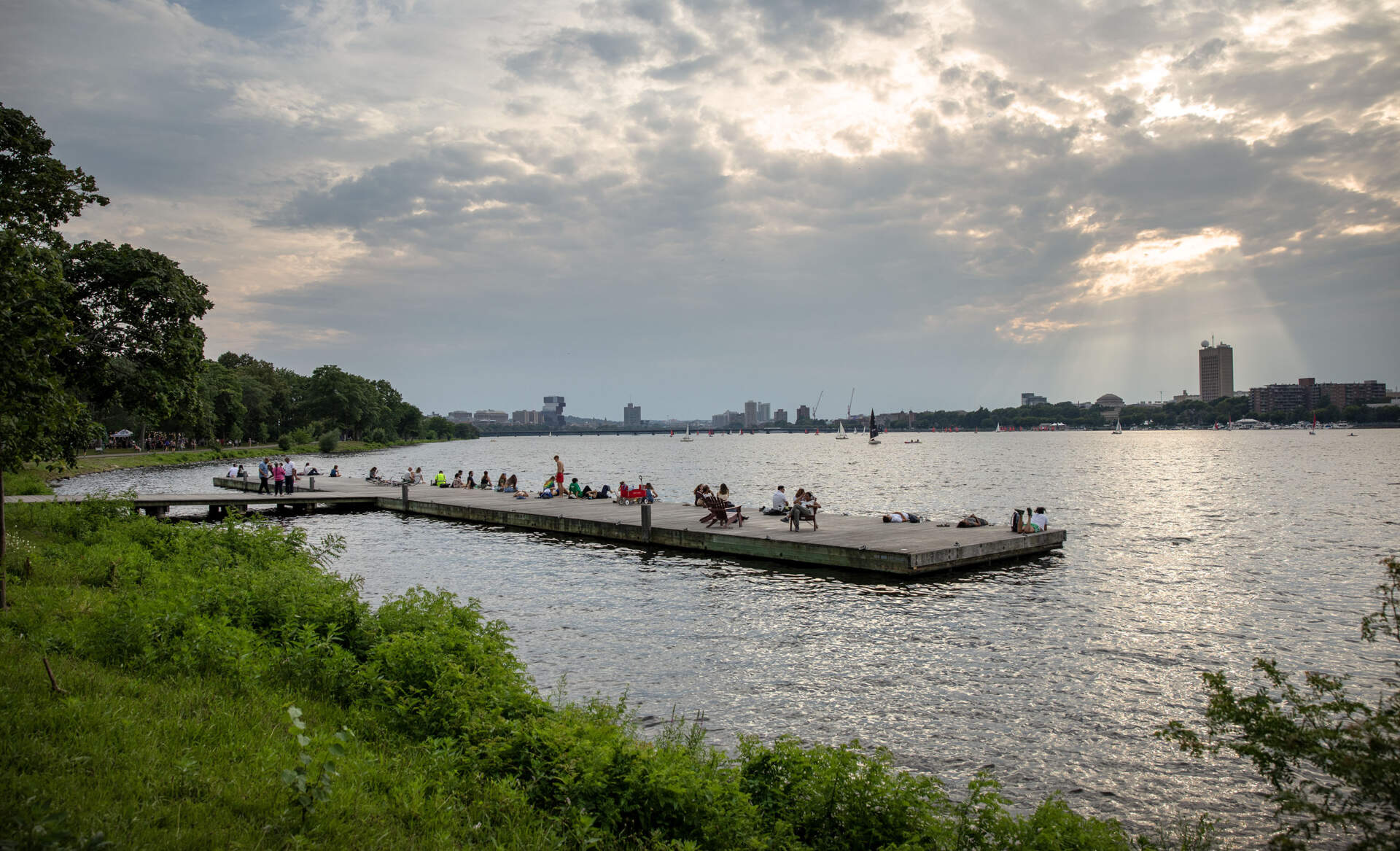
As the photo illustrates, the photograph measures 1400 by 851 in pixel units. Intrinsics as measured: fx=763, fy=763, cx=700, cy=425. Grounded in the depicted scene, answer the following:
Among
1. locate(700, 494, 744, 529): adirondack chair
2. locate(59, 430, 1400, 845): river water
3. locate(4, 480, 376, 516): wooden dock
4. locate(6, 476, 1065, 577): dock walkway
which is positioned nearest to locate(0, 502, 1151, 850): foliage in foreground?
locate(59, 430, 1400, 845): river water

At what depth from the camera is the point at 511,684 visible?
9.63m

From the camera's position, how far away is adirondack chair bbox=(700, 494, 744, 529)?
90.8ft

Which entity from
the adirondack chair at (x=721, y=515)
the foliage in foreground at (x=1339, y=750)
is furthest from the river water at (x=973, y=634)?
the foliage in foreground at (x=1339, y=750)

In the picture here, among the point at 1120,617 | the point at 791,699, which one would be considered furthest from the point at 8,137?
the point at 1120,617

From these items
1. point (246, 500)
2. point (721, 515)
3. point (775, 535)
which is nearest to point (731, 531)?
point (721, 515)

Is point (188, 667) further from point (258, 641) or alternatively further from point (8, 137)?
point (8, 137)

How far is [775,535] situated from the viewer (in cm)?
2505

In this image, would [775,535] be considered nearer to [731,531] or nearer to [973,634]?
[731,531]

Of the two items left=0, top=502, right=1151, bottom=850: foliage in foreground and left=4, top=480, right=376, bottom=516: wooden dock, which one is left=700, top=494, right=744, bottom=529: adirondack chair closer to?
left=0, top=502, right=1151, bottom=850: foliage in foreground

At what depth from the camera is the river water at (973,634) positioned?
10641mm

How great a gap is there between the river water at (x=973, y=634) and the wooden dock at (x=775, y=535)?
642 mm

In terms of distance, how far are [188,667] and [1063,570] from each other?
77.4 ft

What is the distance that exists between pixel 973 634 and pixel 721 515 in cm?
1253

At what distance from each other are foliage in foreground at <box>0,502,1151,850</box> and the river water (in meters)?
2.02
